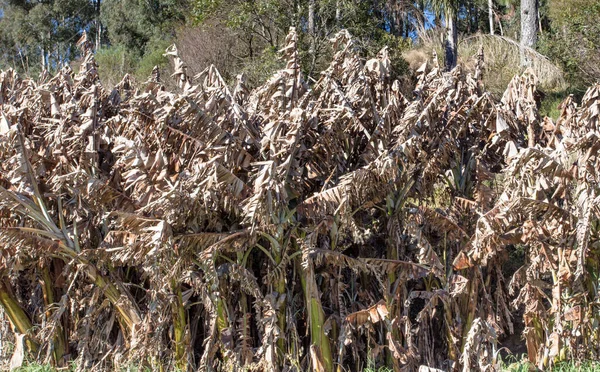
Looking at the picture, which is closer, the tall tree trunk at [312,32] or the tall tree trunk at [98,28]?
the tall tree trunk at [312,32]

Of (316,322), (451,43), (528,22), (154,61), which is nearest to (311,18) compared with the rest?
(451,43)

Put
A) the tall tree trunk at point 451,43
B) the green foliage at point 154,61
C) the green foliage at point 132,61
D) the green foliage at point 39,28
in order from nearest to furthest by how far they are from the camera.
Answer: the tall tree trunk at point 451,43, the green foliage at point 154,61, the green foliage at point 132,61, the green foliage at point 39,28

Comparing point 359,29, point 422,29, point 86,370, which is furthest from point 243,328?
point 422,29

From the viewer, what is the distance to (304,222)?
246 inches

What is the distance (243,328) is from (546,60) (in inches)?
578

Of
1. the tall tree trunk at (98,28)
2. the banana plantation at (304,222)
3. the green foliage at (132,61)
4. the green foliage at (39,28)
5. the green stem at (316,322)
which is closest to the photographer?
the banana plantation at (304,222)

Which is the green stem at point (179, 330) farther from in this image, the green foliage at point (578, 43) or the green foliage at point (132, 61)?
the green foliage at point (132, 61)

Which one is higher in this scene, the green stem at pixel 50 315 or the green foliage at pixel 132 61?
the green stem at pixel 50 315

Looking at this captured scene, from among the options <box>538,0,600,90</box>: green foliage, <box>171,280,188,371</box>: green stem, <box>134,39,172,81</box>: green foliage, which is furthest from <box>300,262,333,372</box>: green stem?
<box>134,39,172,81</box>: green foliage

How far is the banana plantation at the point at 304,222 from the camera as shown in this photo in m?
5.87

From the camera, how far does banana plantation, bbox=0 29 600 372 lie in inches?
231

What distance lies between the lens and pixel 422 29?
2369 centimetres

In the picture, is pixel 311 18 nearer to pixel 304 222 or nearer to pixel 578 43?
pixel 578 43

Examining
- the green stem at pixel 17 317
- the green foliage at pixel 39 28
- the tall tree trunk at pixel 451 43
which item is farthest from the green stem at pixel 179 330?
the green foliage at pixel 39 28
